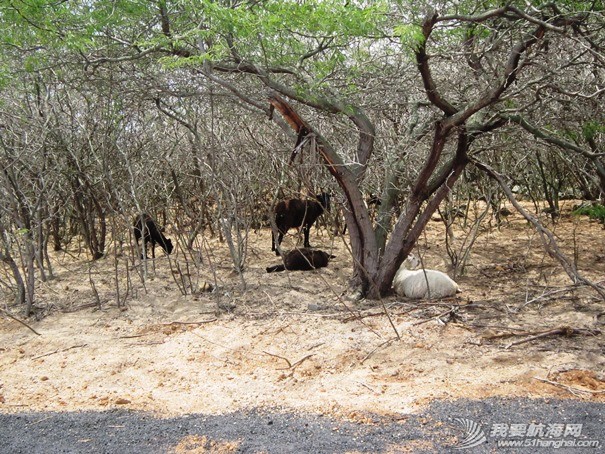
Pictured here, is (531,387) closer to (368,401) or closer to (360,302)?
(368,401)

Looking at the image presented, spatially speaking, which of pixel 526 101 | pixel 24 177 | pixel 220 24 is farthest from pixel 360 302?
pixel 24 177

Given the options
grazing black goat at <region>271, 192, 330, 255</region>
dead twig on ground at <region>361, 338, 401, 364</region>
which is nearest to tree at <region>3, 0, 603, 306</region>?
dead twig on ground at <region>361, 338, 401, 364</region>

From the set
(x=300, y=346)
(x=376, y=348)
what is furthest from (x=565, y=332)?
(x=300, y=346)

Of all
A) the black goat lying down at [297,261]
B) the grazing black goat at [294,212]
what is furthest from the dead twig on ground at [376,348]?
the grazing black goat at [294,212]

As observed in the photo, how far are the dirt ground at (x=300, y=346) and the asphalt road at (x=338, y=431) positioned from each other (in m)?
0.20

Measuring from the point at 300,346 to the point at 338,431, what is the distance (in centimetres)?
181

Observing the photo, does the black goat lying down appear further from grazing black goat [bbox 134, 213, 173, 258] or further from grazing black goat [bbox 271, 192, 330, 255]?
grazing black goat [bbox 134, 213, 173, 258]

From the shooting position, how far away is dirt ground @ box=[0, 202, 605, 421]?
4660mm

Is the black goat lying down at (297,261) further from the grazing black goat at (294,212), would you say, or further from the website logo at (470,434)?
the website logo at (470,434)

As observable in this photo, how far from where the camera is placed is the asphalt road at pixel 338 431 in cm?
367

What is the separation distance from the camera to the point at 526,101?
6781 mm

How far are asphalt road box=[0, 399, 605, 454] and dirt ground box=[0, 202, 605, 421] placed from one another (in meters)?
0.20

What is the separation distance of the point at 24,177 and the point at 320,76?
15.3ft

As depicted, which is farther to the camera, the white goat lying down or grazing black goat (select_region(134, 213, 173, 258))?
grazing black goat (select_region(134, 213, 173, 258))
